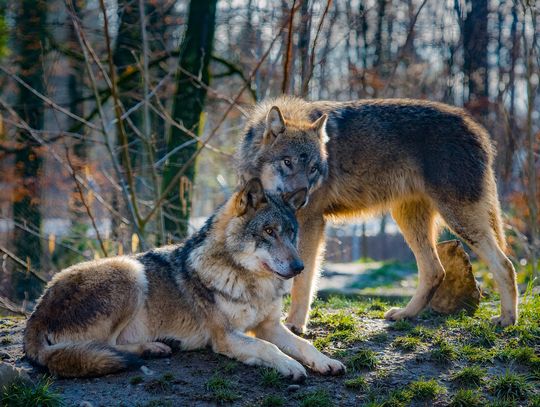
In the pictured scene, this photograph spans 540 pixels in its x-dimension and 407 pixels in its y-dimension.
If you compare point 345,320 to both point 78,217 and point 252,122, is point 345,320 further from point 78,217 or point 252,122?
point 78,217

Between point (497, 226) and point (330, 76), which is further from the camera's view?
point (330, 76)

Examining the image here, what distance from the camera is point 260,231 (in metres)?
4.73

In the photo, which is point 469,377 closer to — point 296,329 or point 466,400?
point 466,400

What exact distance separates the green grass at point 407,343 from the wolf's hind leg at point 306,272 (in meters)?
0.85

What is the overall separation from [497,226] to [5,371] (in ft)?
15.1

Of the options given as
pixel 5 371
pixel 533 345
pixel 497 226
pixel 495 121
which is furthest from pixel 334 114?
pixel 495 121

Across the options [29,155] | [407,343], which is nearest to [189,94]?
[29,155]

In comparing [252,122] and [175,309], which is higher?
[252,122]

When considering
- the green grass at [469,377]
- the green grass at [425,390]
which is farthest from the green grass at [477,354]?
the green grass at [425,390]

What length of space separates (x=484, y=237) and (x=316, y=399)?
2650 millimetres

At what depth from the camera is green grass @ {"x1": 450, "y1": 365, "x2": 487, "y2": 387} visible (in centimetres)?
450

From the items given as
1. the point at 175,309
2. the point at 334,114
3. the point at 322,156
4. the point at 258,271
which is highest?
the point at 334,114

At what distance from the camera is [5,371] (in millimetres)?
4020

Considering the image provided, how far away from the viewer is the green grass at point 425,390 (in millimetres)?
4297
